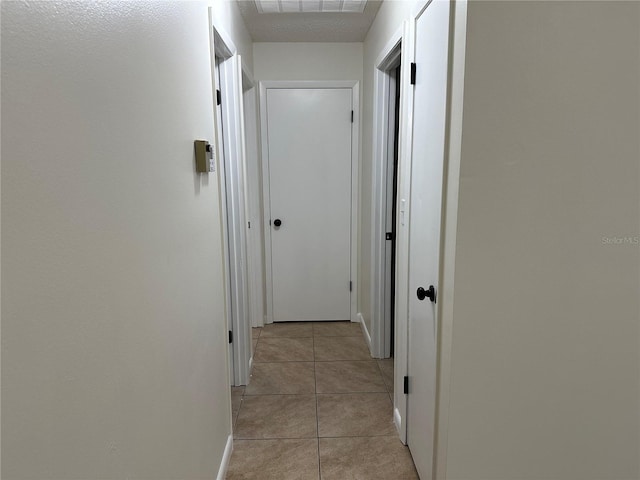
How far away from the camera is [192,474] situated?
4.87ft

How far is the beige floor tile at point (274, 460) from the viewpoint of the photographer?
6.66 feet

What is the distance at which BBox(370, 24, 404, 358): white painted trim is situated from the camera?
2.85 metres

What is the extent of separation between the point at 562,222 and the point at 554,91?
41cm

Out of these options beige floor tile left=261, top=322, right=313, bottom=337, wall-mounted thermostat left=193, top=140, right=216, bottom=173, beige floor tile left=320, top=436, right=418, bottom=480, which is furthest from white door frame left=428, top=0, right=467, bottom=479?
beige floor tile left=261, top=322, right=313, bottom=337

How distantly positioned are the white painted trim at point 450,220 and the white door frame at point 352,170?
2185mm

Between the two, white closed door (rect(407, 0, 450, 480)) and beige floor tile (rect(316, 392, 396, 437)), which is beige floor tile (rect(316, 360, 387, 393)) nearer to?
beige floor tile (rect(316, 392, 396, 437))

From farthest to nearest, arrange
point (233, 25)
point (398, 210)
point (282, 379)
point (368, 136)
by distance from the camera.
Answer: point (368, 136), point (282, 379), point (233, 25), point (398, 210)

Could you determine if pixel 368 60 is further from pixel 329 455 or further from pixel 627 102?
pixel 329 455

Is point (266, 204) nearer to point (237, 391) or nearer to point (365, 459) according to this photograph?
point (237, 391)

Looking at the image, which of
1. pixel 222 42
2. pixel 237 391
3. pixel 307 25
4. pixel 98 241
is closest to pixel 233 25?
pixel 222 42

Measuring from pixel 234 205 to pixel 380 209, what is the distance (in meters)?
1.01

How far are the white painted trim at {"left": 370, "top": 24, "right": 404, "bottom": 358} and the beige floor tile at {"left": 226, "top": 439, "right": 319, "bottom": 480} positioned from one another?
1.09 meters

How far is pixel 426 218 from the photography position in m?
1.77

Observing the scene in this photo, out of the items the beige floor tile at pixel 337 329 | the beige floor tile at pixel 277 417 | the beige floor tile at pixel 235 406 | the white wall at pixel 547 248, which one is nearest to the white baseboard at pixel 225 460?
the beige floor tile at pixel 277 417
